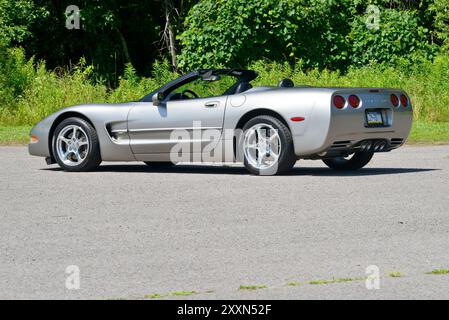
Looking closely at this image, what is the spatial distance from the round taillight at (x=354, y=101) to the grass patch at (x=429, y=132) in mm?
7013

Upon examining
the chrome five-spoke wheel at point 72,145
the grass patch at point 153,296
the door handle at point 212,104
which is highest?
the door handle at point 212,104

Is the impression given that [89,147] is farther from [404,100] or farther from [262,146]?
[404,100]

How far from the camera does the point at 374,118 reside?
43.1 ft

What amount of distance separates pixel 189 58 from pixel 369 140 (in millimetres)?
21978

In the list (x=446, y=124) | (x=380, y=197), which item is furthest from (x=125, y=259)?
(x=446, y=124)

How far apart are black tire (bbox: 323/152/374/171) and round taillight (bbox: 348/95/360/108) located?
1.52 meters

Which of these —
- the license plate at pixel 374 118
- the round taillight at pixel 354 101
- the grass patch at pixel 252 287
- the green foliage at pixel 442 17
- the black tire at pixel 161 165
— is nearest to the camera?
the grass patch at pixel 252 287

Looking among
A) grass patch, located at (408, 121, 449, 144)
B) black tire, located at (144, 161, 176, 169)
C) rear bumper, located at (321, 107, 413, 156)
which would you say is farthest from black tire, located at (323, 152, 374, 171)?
grass patch, located at (408, 121, 449, 144)

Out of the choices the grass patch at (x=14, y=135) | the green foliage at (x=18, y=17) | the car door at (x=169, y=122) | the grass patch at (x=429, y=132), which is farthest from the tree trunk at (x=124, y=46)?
the car door at (x=169, y=122)

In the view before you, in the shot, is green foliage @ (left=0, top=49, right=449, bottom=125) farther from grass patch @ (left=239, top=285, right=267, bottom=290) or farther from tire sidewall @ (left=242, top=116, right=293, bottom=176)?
grass patch @ (left=239, top=285, right=267, bottom=290)

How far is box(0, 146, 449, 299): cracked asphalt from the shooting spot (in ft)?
21.6

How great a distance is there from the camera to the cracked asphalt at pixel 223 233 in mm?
6578

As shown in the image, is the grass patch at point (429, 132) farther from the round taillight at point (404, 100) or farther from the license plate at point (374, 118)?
the license plate at point (374, 118)

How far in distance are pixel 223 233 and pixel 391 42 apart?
90.8 feet
